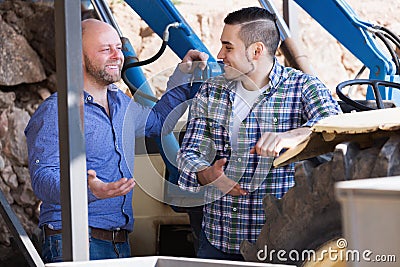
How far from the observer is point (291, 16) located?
5.50m

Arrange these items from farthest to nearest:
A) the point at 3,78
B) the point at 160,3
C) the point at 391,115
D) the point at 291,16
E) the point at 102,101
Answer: the point at 291,16 < the point at 3,78 < the point at 160,3 < the point at 102,101 < the point at 391,115

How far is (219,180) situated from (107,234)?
0.55 metres

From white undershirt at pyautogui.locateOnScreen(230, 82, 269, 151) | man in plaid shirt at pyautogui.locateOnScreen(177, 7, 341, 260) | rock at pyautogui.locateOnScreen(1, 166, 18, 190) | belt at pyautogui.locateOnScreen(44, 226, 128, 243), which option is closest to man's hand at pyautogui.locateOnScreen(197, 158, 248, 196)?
man in plaid shirt at pyautogui.locateOnScreen(177, 7, 341, 260)

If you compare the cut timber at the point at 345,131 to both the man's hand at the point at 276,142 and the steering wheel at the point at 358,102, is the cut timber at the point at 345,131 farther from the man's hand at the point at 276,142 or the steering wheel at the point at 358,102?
the steering wheel at the point at 358,102

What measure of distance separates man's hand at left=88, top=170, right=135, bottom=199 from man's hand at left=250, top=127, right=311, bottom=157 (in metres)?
0.48

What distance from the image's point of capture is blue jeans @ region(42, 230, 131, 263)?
3.15 metres

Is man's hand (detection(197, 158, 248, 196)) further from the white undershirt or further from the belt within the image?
the belt

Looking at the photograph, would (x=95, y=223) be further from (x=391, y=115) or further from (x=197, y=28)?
→ (x=197, y=28)

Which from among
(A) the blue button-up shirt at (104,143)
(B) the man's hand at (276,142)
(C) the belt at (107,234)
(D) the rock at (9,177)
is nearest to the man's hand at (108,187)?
(A) the blue button-up shirt at (104,143)

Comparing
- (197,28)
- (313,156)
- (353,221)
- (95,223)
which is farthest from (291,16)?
(353,221)

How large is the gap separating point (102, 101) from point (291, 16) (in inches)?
95.6

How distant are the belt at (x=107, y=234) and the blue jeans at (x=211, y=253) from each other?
1.16 feet

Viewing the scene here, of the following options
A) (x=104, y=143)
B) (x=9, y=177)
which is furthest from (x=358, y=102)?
(x=9, y=177)

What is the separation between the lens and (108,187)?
2877 millimetres
